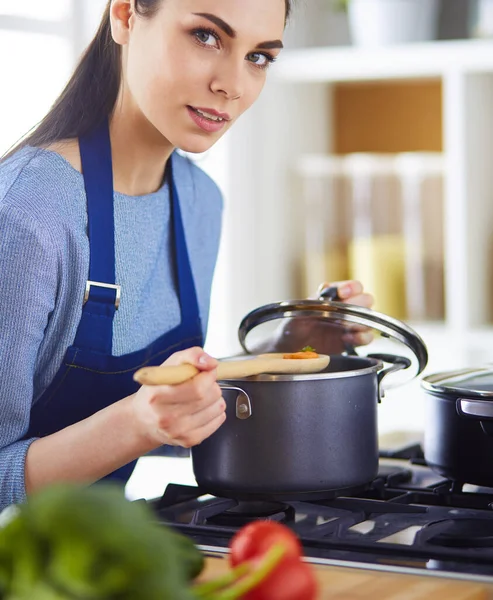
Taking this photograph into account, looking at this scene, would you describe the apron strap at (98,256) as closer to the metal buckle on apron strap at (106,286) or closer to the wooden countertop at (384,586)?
the metal buckle on apron strap at (106,286)

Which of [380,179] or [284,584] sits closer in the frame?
[284,584]

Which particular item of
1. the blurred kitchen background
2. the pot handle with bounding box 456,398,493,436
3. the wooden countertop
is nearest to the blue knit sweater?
the wooden countertop

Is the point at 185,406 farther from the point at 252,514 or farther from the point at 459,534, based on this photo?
the point at 459,534

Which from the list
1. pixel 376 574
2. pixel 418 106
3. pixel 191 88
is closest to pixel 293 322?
pixel 191 88

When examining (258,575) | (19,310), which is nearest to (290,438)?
(19,310)

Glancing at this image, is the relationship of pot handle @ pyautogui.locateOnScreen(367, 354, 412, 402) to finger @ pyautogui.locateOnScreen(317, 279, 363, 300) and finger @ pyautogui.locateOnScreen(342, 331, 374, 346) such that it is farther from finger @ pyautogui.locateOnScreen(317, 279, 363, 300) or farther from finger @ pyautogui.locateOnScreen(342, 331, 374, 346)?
finger @ pyautogui.locateOnScreen(317, 279, 363, 300)

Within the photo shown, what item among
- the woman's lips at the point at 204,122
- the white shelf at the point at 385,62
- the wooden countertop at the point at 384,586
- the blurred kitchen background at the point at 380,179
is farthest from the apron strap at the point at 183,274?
the white shelf at the point at 385,62

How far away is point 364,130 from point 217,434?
7.06ft

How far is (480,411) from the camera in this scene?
3.69 ft

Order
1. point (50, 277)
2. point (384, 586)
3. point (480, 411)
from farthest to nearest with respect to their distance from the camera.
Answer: point (50, 277) < point (480, 411) < point (384, 586)

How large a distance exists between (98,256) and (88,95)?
10.6 inches

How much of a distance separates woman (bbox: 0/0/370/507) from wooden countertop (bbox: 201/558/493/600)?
186 mm

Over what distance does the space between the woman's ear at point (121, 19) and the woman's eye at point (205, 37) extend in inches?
5.3

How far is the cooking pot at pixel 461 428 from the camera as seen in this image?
1.13 meters
